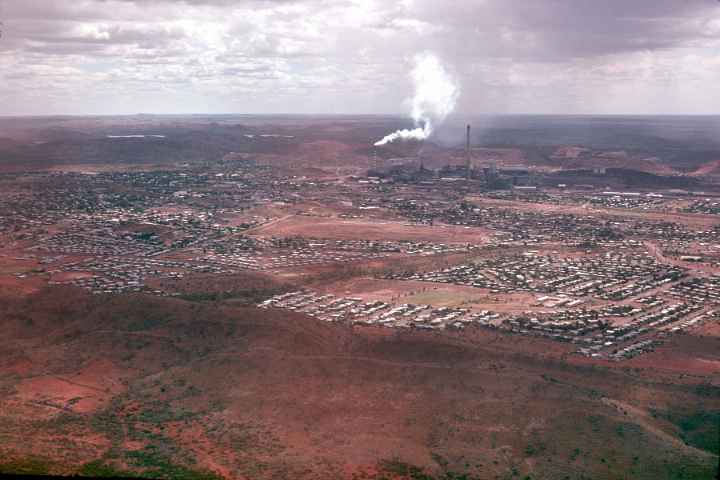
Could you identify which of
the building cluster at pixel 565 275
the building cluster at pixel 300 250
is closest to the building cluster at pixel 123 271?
the building cluster at pixel 300 250

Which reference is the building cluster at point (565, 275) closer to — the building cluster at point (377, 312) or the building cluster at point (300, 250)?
the building cluster at point (377, 312)

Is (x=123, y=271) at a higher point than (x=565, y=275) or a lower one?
lower

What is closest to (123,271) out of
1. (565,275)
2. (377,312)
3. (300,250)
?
(300,250)

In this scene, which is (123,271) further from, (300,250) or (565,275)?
(565,275)

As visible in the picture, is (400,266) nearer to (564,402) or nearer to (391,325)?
(391,325)

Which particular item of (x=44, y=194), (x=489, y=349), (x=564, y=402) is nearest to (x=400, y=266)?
(x=489, y=349)

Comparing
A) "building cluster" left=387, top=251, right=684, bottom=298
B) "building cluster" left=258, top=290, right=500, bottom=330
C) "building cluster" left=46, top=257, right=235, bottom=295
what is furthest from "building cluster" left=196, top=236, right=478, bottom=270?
"building cluster" left=258, top=290, right=500, bottom=330

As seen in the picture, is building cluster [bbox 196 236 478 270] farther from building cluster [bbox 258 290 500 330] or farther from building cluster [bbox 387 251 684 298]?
building cluster [bbox 258 290 500 330]

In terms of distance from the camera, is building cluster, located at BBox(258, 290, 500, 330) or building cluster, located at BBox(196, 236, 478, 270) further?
building cluster, located at BBox(196, 236, 478, 270)

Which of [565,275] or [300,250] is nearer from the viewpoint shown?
[565,275]

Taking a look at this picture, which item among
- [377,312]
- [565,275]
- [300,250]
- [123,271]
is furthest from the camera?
[300,250]

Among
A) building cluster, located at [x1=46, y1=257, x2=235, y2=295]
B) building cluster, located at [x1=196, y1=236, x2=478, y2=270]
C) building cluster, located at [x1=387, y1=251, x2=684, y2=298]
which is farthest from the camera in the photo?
building cluster, located at [x1=196, y1=236, x2=478, y2=270]
